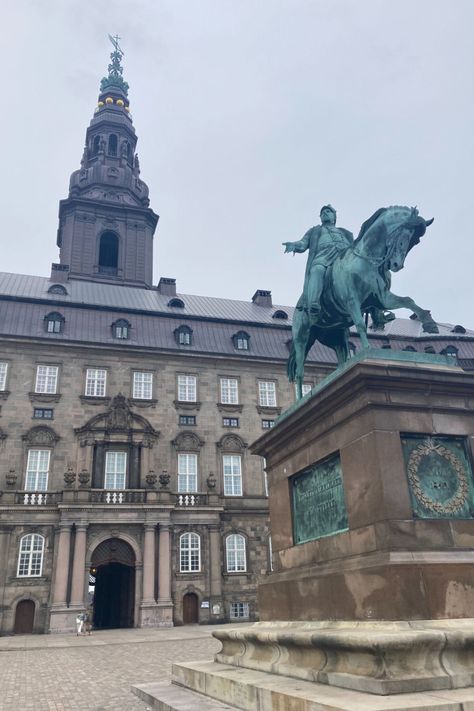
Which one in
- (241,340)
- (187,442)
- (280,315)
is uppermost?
(280,315)

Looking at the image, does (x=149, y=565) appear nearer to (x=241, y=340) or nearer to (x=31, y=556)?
(x=31, y=556)

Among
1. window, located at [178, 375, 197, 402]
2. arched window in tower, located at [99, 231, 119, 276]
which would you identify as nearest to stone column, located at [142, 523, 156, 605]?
window, located at [178, 375, 197, 402]

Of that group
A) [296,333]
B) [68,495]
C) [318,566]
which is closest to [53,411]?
[68,495]

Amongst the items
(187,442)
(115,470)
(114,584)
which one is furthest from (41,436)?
(114,584)

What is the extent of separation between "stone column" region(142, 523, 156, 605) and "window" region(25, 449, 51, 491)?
6477 millimetres

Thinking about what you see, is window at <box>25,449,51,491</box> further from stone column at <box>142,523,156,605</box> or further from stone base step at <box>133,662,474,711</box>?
stone base step at <box>133,662,474,711</box>

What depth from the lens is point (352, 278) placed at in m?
9.60

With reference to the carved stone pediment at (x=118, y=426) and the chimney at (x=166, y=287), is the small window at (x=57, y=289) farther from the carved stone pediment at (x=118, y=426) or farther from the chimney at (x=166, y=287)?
the carved stone pediment at (x=118, y=426)

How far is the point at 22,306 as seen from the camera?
3731cm

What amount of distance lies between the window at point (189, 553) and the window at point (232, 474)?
145 inches

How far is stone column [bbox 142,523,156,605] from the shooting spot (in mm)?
31303

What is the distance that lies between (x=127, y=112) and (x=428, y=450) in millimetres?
63989

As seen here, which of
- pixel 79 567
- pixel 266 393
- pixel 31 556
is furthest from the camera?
pixel 266 393

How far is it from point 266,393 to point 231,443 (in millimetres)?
4386
